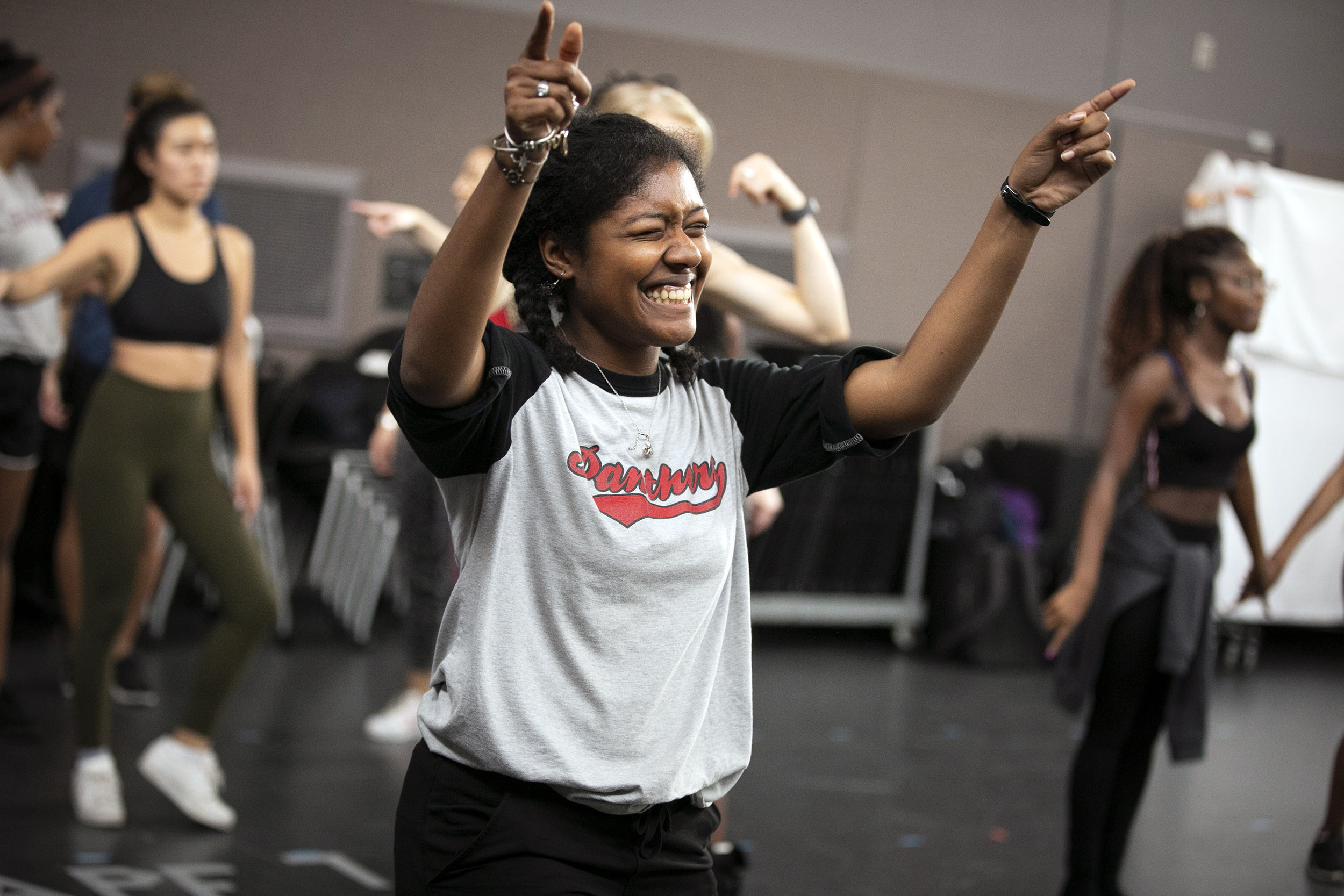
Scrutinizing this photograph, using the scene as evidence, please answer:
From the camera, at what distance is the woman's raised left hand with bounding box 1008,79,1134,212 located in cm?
123

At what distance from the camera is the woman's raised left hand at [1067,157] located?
1232 mm

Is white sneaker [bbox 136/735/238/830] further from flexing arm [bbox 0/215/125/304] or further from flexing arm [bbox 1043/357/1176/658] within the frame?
flexing arm [bbox 1043/357/1176/658]

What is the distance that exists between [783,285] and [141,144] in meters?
1.80

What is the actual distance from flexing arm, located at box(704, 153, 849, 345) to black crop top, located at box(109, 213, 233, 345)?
1.49 meters

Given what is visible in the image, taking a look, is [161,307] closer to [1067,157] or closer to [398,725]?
[398,725]

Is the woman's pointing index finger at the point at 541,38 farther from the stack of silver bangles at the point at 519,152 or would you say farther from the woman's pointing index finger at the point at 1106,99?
the woman's pointing index finger at the point at 1106,99

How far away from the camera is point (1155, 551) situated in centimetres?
290

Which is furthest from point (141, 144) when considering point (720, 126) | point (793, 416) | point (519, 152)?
point (720, 126)

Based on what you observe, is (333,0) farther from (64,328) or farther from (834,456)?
(834,456)

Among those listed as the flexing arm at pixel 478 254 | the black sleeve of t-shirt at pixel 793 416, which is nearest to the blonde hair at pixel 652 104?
the black sleeve of t-shirt at pixel 793 416

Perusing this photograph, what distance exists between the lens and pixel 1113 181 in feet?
22.6

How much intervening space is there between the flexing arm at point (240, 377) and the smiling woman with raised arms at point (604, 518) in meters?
2.22

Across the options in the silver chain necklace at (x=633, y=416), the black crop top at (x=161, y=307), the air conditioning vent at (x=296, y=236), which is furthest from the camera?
the air conditioning vent at (x=296, y=236)

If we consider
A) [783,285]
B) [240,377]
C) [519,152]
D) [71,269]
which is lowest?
[240,377]
